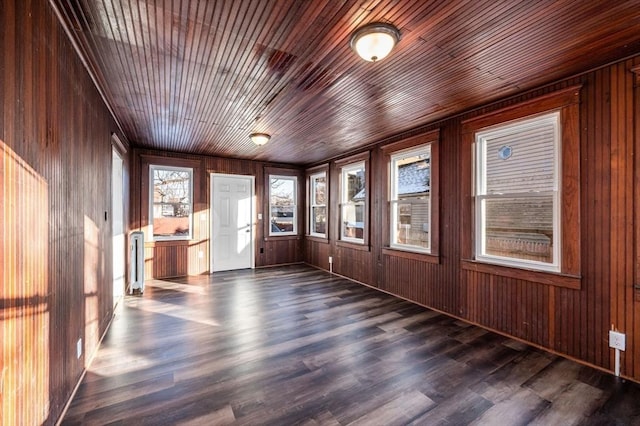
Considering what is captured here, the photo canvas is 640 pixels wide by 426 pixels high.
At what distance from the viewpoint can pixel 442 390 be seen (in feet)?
7.02

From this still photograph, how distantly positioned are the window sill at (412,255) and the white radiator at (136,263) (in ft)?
12.8

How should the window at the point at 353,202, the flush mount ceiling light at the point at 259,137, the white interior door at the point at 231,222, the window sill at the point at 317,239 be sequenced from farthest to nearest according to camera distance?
the window sill at the point at 317,239
the white interior door at the point at 231,222
the window at the point at 353,202
the flush mount ceiling light at the point at 259,137

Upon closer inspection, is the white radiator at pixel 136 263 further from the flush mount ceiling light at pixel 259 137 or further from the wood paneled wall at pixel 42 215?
the flush mount ceiling light at pixel 259 137

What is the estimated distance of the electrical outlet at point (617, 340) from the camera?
7.61 feet

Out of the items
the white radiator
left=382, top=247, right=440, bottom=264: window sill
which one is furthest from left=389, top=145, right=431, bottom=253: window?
the white radiator

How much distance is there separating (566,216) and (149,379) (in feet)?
12.6

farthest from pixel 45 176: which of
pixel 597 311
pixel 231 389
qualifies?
pixel 597 311

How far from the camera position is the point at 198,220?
5973 mm

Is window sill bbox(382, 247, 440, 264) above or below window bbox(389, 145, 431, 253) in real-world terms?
below

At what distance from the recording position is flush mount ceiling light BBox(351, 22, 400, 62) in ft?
6.31

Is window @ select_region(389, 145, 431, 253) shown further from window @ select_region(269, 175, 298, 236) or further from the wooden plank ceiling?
window @ select_region(269, 175, 298, 236)

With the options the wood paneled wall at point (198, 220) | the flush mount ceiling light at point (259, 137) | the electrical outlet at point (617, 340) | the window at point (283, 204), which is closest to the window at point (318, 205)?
the wood paneled wall at point (198, 220)

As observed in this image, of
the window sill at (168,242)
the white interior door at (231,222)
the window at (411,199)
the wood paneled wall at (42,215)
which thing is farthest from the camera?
the white interior door at (231,222)

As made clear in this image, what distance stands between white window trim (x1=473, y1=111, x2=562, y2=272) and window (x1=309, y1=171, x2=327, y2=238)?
346 centimetres
